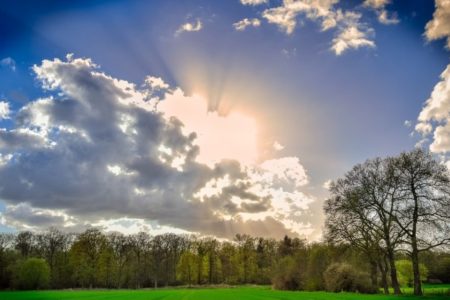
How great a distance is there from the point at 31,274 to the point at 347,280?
71.5 meters

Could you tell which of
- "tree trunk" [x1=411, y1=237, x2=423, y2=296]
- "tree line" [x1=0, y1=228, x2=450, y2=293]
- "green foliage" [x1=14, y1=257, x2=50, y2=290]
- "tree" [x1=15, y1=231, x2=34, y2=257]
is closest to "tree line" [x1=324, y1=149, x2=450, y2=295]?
"tree trunk" [x1=411, y1=237, x2=423, y2=296]

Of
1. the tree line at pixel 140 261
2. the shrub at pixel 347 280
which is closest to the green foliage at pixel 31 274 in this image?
the tree line at pixel 140 261

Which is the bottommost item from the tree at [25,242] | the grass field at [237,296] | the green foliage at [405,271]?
the grass field at [237,296]

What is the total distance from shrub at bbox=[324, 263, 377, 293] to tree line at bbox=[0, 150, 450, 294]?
0.13 m

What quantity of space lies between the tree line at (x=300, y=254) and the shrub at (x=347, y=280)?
134 mm

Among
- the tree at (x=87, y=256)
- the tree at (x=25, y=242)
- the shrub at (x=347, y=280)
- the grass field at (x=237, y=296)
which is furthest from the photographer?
the tree at (x=25, y=242)

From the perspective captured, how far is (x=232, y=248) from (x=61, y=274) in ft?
178

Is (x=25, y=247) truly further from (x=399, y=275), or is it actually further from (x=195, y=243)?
(x=399, y=275)

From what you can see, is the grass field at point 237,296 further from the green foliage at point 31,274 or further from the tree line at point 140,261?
the green foliage at point 31,274

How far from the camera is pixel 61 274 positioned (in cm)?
11269

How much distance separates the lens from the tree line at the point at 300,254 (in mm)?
44594

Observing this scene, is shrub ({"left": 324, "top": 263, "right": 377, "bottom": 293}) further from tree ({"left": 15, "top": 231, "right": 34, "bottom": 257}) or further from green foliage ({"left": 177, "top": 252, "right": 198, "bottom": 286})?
tree ({"left": 15, "top": 231, "right": 34, "bottom": 257})

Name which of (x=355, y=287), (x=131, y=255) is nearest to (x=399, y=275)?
(x=355, y=287)

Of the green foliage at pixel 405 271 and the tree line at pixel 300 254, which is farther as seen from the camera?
the green foliage at pixel 405 271
